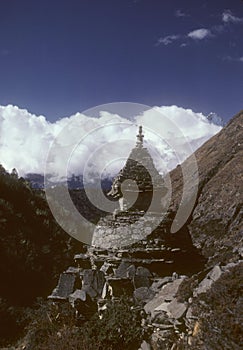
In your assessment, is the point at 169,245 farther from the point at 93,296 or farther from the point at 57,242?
the point at 57,242

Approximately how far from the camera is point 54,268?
19.3 metres

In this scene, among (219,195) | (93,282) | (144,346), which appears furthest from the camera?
(219,195)

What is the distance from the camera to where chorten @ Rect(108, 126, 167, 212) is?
13547mm

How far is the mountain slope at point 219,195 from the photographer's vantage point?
18750 millimetres

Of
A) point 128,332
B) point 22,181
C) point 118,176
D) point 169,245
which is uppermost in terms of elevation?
point 22,181

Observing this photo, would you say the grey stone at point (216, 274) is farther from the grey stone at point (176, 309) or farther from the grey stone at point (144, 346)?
the grey stone at point (144, 346)

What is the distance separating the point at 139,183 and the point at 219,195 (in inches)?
417

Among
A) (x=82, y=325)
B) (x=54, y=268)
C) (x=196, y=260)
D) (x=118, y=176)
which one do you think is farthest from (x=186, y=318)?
(x=54, y=268)

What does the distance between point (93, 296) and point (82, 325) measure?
1.45 m

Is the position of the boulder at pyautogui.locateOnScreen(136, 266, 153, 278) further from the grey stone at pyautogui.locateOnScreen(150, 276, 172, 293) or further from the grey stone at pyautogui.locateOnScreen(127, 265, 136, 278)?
the grey stone at pyautogui.locateOnScreen(150, 276, 172, 293)

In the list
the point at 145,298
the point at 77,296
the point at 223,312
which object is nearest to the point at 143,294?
the point at 145,298

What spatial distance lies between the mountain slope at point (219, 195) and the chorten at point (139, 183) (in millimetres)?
4152

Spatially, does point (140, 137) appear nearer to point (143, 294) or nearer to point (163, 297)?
point (143, 294)

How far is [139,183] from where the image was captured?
13625mm
